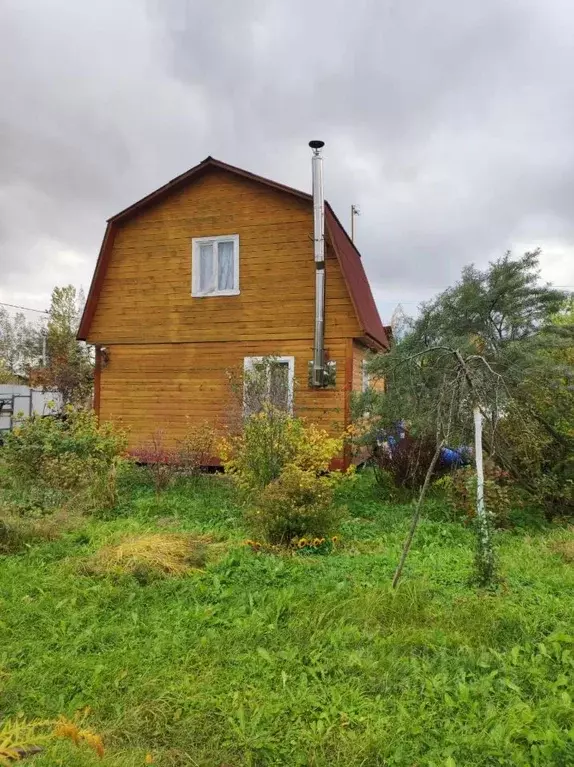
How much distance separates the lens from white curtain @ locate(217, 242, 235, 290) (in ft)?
37.9

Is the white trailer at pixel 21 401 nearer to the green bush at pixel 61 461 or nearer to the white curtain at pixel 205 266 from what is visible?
the white curtain at pixel 205 266

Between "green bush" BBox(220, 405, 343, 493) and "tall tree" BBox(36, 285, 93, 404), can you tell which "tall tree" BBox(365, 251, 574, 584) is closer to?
"green bush" BBox(220, 405, 343, 493)

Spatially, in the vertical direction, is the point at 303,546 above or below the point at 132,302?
below

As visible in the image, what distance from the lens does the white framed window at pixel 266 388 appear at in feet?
29.6

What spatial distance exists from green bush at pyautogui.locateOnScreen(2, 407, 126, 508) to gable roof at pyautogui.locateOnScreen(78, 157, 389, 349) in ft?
13.6

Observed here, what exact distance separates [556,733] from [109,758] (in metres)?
2.06

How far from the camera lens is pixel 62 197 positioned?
16.6m

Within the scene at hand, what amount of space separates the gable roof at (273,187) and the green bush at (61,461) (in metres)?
4.15

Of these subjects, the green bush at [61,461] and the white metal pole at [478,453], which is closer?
the white metal pole at [478,453]

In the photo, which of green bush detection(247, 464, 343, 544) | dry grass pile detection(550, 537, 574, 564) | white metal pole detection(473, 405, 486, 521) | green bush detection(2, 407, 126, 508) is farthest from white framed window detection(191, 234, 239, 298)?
dry grass pile detection(550, 537, 574, 564)

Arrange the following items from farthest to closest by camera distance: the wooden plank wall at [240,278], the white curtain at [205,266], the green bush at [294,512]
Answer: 1. the white curtain at [205,266]
2. the wooden plank wall at [240,278]
3. the green bush at [294,512]

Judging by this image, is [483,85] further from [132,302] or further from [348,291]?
[132,302]

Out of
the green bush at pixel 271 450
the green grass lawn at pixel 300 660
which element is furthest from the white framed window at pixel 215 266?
the green grass lawn at pixel 300 660

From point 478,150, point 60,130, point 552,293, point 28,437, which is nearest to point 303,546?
point 28,437
